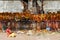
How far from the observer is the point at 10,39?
10.3 metres

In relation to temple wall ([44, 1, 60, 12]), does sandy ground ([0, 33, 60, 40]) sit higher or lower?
lower

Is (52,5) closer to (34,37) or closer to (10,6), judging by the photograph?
(10,6)

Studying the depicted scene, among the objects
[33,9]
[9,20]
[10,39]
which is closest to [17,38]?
[10,39]

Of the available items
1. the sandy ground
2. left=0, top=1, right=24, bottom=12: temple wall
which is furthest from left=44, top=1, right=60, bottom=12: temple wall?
the sandy ground

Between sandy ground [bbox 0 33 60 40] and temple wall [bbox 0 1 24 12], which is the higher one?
temple wall [bbox 0 1 24 12]

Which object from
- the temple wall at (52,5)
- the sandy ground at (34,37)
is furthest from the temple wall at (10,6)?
the sandy ground at (34,37)

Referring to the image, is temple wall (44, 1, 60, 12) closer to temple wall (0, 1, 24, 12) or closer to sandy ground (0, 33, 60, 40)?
temple wall (0, 1, 24, 12)

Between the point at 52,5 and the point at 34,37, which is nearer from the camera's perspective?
the point at 34,37

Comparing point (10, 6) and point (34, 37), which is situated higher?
point (10, 6)

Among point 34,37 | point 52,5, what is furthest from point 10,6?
point 34,37

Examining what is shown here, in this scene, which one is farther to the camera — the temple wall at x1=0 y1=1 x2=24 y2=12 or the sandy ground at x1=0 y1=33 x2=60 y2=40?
the temple wall at x1=0 y1=1 x2=24 y2=12

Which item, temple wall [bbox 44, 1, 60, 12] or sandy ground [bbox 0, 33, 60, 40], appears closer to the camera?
sandy ground [bbox 0, 33, 60, 40]

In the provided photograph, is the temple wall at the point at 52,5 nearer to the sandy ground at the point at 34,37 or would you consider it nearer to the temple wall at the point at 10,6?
the temple wall at the point at 10,6

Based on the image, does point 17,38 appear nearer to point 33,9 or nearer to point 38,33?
point 38,33
